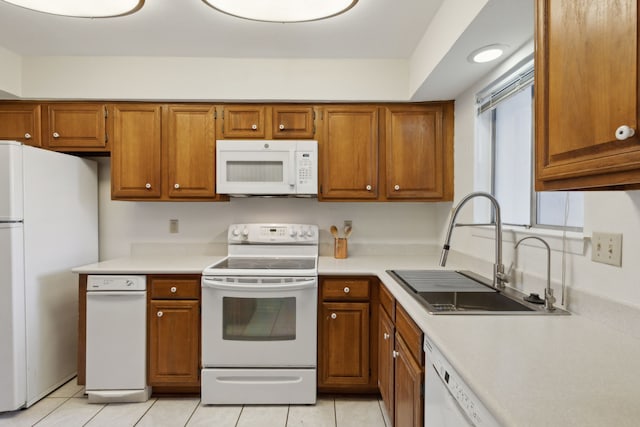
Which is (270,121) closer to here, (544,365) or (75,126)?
(75,126)

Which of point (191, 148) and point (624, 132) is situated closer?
point (624, 132)

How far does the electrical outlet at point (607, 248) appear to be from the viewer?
115 cm

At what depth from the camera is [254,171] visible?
2492mm

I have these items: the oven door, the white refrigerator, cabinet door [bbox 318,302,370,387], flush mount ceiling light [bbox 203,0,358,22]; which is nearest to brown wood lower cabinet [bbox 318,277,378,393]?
cabinet door [bbox 318,302,370,387]

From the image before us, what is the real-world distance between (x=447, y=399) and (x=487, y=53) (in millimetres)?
1643

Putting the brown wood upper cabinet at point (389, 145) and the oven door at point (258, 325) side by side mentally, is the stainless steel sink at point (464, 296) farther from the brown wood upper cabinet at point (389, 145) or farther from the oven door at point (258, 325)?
→ the brown wood upper cabinet at point (389, 145)

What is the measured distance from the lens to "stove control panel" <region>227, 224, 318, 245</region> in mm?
2729

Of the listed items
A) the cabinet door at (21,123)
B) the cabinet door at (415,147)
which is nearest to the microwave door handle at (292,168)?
the cabinet door at (415,147)

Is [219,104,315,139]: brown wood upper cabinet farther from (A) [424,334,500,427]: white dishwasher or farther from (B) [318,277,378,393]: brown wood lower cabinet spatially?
(A) [424,334,500,427]: white dishwasher

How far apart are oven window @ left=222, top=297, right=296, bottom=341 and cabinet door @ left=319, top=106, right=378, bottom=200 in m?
0.93

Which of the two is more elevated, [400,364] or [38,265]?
[38,265]

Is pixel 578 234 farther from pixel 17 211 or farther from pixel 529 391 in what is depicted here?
pixel 17 211

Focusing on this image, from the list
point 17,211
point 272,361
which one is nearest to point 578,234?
point 272,361

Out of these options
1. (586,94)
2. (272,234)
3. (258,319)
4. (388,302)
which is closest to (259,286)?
(258,319)
